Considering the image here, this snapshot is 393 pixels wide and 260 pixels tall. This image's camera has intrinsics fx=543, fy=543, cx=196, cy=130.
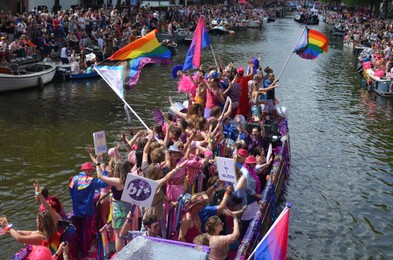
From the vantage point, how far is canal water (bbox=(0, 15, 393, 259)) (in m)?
12.6

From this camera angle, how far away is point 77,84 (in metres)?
28.2

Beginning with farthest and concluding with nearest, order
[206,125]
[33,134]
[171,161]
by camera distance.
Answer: [33,134] < [206,125] < [171,161]

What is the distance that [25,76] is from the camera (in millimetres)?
24969

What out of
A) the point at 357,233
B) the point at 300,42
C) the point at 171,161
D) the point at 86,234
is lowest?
the point at 357,233

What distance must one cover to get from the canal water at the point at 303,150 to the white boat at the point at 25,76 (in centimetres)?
47

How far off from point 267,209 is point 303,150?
27.7ft

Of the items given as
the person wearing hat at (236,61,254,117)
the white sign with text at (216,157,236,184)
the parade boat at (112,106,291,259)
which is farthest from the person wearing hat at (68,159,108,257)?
the person wearing hat at (236,61,254,117)

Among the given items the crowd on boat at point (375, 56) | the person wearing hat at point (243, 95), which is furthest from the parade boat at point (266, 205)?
the crowd on boat at point (375, 56)

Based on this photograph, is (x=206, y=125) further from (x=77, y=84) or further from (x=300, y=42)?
(x=77, y=84)

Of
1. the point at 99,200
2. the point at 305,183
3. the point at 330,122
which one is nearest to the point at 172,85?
the point at 330,122

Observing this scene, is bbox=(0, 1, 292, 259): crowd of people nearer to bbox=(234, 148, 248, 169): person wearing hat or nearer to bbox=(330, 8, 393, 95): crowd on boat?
bbox=(234, 148, 248, 169): person wearing hat

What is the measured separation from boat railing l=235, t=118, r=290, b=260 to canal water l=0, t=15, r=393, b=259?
1.20m

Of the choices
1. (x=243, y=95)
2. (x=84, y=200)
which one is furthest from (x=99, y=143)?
(x=243, y=95)

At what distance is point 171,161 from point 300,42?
442 inches
